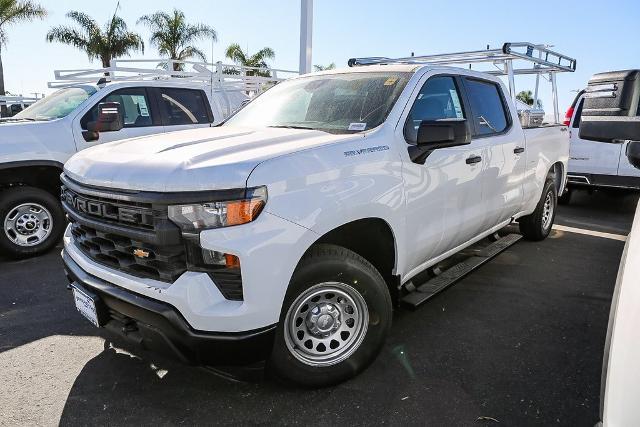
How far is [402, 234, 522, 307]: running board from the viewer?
338 centimetres

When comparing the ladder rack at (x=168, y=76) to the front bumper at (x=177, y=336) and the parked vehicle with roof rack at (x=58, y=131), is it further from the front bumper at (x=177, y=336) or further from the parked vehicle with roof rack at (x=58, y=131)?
the front bumper at (x=177, y=336)

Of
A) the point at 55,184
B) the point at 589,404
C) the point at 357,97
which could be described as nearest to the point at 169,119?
the point at 55,184

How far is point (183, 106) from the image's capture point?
21.5 ft

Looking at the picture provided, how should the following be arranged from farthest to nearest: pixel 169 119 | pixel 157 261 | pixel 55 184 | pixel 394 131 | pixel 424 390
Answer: pixel 169 119 < pixel 55 184 < pixel 394 131 < pixel 424 390 < pixel 157 261

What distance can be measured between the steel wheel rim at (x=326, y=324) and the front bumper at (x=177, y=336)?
0.26 m

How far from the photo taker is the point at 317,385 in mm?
2637

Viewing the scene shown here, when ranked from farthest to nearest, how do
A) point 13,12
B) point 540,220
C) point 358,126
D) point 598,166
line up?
point 13,12 → point 598,166 → point 540,220 → point 358,126

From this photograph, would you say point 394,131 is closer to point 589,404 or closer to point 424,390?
point 424,390

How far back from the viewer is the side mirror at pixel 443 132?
2820 mm

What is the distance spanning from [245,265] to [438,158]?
1676mm

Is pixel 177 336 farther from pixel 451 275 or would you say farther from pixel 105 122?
pixel 105 122

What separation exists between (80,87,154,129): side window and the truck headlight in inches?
172

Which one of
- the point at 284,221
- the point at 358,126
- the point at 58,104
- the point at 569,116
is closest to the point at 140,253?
the point at 284,221

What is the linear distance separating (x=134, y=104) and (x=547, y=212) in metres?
5.36
